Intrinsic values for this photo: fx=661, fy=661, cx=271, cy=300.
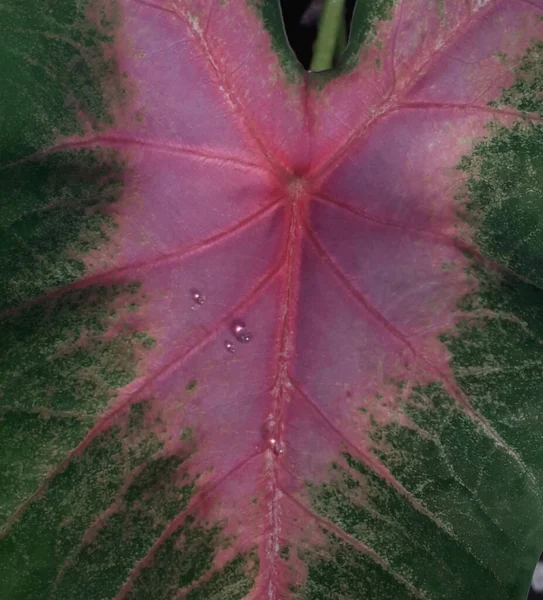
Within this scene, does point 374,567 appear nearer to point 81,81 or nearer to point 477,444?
point 477,444

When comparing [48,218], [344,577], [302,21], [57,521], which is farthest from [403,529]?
[302,21]

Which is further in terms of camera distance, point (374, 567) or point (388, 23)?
point (374, 567)

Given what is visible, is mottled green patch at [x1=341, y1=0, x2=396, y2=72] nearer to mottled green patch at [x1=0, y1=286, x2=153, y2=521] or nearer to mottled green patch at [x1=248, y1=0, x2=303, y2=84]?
mottled green patch at [x1=248, y1=0, x2=303, y2=84]

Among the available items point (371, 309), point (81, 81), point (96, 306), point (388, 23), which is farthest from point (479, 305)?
point (81, 81)

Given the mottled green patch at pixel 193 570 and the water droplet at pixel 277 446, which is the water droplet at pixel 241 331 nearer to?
the water droplet at pixel 277 446

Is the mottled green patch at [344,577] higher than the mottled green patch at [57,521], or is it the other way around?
the mottled green patch at [344,577]

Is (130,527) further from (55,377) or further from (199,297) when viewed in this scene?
(199,297)

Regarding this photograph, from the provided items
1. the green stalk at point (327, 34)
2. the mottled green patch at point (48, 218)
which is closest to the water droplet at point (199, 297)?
the mottled green patch at point (48, 218)
